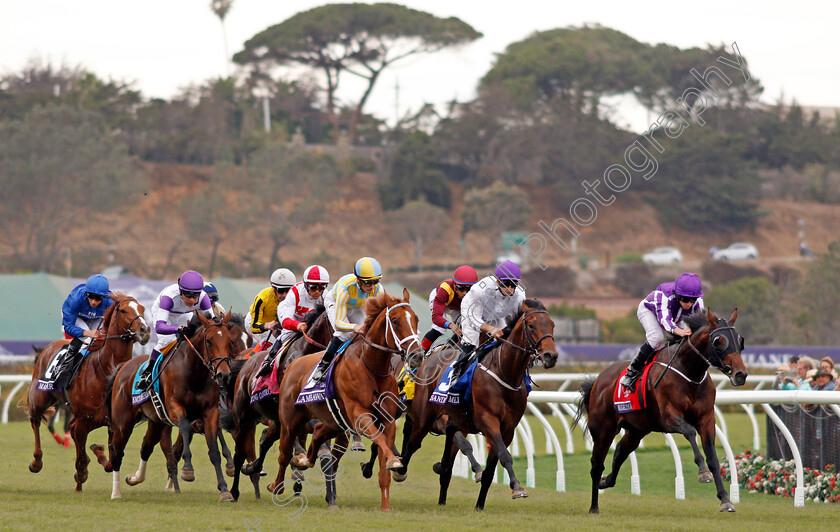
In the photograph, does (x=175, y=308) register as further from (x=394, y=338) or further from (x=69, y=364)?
(x=394, y=338)

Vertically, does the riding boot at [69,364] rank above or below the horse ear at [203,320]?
below

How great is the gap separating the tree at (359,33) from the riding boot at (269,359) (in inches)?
2292

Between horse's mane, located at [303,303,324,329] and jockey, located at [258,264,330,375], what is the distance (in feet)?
0.52

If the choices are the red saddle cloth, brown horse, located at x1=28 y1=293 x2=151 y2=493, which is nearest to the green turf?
brown horse, located at x1=28 y1=293 x2=151 y2=493

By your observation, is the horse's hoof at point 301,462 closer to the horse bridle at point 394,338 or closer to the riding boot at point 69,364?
the horse bridle at point 394,338

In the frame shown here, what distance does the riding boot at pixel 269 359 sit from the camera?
28.7 ft

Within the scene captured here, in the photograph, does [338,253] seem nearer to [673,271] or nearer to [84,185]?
[84,185]

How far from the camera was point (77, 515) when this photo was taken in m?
7.10

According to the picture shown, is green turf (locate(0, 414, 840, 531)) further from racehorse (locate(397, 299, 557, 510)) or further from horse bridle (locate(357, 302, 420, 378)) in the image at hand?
horse bridle (locate(357, 302, 420, 378))

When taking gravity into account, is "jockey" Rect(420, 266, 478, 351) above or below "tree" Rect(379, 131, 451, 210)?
below

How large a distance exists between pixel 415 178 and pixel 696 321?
5400 cm

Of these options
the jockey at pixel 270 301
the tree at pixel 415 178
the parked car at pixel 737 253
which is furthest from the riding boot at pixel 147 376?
the tree at pixel 415 178

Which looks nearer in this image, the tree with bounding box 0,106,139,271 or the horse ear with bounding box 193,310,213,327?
the horse ear with bounding box 193,310,213,327

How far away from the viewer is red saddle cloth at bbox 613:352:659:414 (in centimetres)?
800
